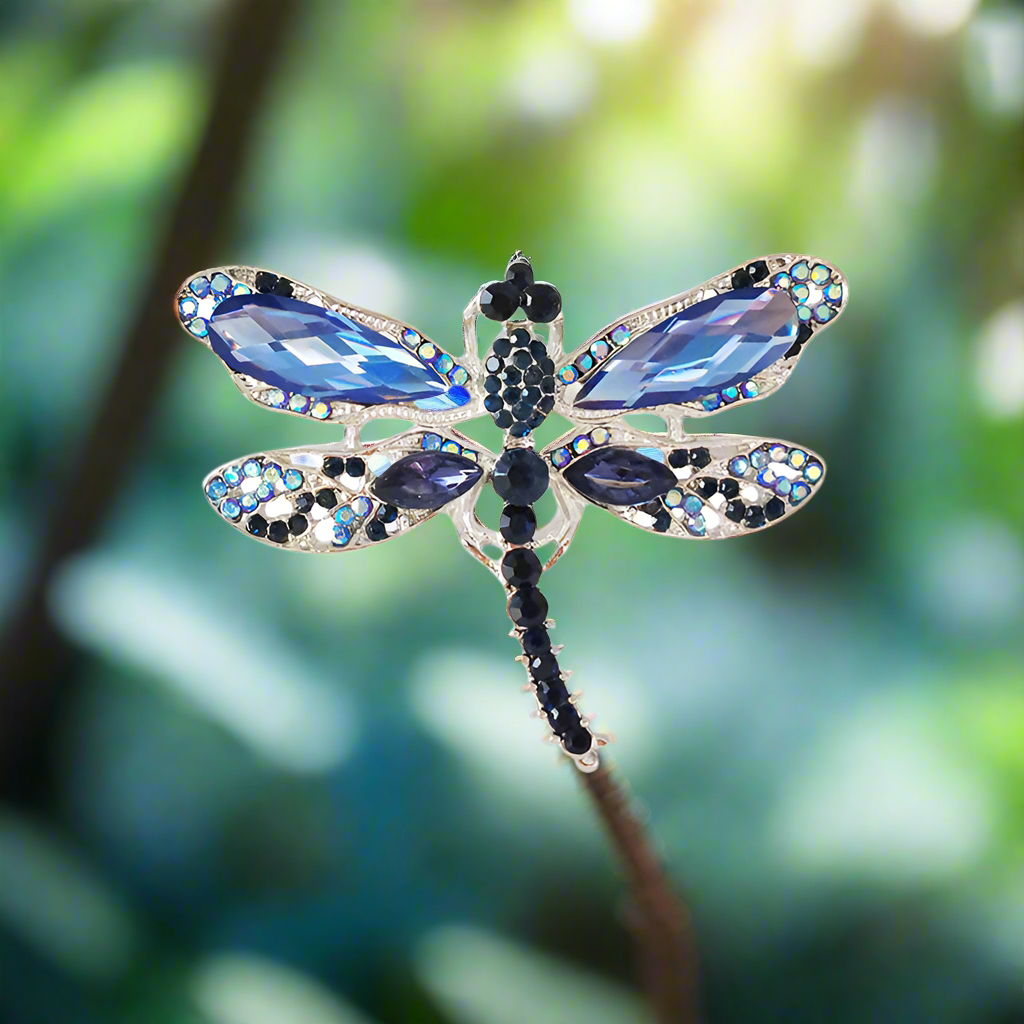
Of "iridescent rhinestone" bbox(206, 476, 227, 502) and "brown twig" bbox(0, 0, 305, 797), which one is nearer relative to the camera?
"iridescent rhinestone" bbox(206, 476, 227, 502)

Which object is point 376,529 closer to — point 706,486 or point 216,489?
point 216,489

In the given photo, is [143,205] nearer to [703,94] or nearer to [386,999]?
[703,94]

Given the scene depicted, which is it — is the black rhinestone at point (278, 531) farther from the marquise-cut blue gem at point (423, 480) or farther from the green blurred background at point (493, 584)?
the green blurred background at point (493, 584)

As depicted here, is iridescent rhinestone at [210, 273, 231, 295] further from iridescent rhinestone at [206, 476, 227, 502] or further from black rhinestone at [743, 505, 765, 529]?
black rhinestone at [743, 505, 765, 529]

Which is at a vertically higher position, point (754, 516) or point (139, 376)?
point (139, 376)

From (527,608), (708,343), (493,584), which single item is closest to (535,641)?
(527,608)

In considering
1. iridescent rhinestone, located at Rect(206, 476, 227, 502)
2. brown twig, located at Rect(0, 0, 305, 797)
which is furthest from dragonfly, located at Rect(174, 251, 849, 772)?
brown twig, located at Rect(0, 0, 305, 797)
